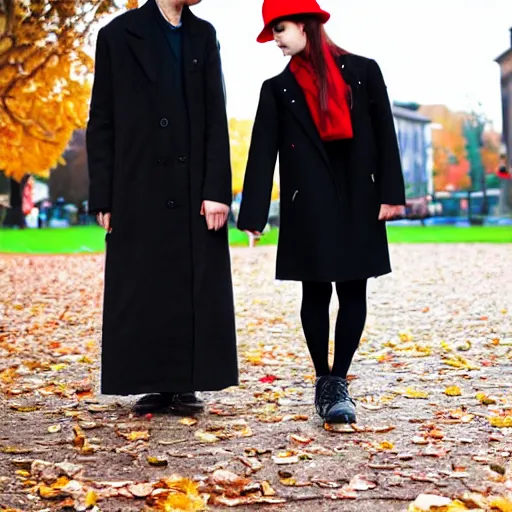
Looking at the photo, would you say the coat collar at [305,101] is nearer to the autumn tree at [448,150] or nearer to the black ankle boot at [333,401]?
the black ankle boot at [333,401]

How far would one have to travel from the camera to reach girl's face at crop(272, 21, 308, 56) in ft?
11.8

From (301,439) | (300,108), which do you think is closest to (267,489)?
(301,439)

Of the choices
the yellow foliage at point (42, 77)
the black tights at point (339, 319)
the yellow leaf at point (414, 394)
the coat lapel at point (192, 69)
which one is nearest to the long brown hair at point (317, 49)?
the coat lapel at point (192, 69)

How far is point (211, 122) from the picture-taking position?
3.73m

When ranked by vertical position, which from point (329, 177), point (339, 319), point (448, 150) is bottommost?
point (339, 319)

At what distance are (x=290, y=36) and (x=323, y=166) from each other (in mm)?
480

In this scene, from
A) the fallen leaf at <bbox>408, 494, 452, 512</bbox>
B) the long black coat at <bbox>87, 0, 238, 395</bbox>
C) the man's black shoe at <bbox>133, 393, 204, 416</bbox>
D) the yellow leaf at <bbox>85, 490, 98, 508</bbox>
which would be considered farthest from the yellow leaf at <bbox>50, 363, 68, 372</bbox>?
the fallen leaf at <bbox>408, 494, 452, 512</bbox>

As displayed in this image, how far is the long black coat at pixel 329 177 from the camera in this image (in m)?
3.61

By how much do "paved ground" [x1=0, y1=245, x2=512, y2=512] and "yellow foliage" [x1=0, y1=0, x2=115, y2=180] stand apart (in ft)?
19.4

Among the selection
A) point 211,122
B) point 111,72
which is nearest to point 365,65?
point 211,122

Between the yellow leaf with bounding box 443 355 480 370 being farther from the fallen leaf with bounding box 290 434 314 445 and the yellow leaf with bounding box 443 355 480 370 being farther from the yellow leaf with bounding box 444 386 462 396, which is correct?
the fallen leaf with bounding box 290 434 314 445

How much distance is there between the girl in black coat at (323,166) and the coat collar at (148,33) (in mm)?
292

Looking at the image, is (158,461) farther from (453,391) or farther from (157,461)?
(453,391)

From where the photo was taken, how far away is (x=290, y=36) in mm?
3584
